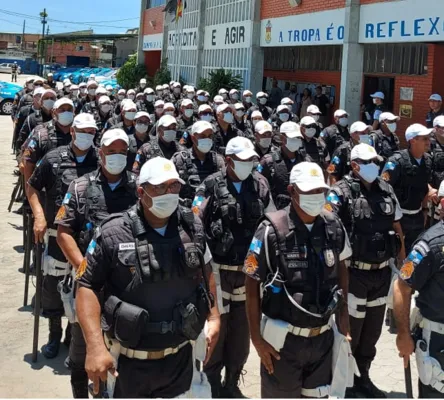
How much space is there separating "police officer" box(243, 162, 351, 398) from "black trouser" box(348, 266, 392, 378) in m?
1.28

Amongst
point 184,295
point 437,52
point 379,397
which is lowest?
point 379,397

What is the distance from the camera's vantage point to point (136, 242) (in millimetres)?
3260

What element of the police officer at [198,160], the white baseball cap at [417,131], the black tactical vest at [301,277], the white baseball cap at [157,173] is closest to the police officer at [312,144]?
the white baseball cap at [417,131]

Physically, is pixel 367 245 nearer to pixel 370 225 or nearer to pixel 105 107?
pixel 370 225

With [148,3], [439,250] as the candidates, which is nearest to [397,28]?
[439,250]

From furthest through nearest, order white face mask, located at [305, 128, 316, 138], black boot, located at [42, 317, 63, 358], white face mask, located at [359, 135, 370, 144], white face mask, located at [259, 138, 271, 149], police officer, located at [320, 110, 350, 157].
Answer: police officer, located at [320, 110, 350, 157] < white face mask, located at [305, 128, 316, 138] < white face mask, located at [359, 135, 370, 144] < white face mask, located at [259, 138, 271, 149] < black boot, located at [42, 317, 63, 358]

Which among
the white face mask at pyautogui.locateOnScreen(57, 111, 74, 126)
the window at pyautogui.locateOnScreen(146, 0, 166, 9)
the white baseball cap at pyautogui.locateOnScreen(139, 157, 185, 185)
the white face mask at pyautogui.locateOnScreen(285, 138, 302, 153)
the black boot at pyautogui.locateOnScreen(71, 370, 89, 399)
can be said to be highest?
the window at pyautogui.locateOnScreen(146, 0, 166, 9)

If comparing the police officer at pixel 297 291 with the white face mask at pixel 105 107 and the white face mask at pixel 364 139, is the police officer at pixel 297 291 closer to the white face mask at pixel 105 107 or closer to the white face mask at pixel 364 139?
the white face mask at pixel 364 139

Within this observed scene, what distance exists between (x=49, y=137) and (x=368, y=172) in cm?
342

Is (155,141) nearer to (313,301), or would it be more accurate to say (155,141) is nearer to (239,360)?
(239,360)

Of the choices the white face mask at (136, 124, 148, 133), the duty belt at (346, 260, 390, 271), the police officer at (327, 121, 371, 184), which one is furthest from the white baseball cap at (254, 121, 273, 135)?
the duty belt at (346, 260, 390, 271)

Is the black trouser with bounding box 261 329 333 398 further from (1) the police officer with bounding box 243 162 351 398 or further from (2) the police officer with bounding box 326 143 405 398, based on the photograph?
(2) the police officer with bounding box 326 143 405 398

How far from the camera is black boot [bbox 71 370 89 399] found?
172 inches

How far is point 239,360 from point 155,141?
423cm
